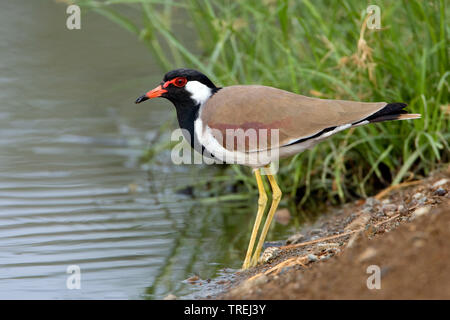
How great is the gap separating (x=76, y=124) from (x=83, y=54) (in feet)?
9.72

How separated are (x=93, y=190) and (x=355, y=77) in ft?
8.56

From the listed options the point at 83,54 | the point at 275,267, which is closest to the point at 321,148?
the point at 275,267

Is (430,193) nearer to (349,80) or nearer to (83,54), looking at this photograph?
(349,80)

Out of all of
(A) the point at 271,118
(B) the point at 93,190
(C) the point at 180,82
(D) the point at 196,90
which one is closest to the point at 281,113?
(A) the point at 271,118

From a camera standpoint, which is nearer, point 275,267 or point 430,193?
point 275,267

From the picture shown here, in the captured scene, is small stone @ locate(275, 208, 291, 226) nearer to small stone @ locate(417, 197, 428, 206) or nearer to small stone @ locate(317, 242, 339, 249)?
small stone @ locate(417, 197, 428, 206)

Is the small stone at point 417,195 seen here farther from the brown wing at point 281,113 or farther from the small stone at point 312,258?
the small stone at point 312,258

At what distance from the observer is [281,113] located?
4250 millimetres

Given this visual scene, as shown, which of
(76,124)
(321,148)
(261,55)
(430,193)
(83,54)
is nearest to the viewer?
(430,193)

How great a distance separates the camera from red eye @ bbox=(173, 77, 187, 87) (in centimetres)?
445

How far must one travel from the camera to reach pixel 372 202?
205 inches

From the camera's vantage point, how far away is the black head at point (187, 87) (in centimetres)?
443

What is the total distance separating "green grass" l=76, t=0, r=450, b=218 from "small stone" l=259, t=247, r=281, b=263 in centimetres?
128

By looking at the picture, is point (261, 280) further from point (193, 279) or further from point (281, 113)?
point (281, 113)
